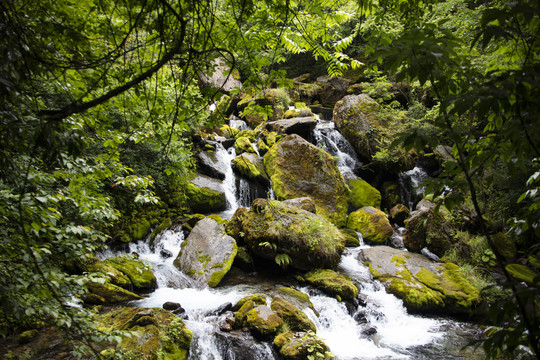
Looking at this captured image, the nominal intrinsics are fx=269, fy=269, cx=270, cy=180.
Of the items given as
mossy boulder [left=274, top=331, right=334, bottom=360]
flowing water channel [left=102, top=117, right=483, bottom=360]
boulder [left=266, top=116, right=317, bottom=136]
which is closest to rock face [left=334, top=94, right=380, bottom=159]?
boulder [left=266, top=116, right=317, bottom=136]

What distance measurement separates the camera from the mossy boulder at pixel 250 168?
12298mm

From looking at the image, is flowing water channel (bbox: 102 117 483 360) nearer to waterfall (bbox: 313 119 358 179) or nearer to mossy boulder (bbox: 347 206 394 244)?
mossy boulder (bbox: 347 206 394 244)

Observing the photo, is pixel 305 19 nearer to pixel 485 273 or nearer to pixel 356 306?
pixel 356 306

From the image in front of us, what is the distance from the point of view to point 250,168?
485 inches

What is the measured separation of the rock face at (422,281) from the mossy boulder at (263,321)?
3.93 m

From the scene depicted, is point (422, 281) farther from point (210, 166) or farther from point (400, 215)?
point (210, 166)

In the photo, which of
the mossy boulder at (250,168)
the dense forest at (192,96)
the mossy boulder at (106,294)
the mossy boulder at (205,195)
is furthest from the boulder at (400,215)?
the mossy boulder at (106,294)

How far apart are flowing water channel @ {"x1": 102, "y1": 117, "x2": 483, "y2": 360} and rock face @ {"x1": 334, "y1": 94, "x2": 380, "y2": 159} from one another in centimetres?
726

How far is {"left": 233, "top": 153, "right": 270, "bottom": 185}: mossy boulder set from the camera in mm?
12298

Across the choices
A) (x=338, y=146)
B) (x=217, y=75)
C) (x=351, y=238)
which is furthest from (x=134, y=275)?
(x=217, y=75)

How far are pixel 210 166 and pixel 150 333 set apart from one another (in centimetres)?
887

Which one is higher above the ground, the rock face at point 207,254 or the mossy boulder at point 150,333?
the rock face at point 207,254

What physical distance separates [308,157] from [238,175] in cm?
335

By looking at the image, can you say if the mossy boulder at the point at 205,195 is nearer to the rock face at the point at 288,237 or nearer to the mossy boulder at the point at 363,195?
the rock face at the point at 288,237
